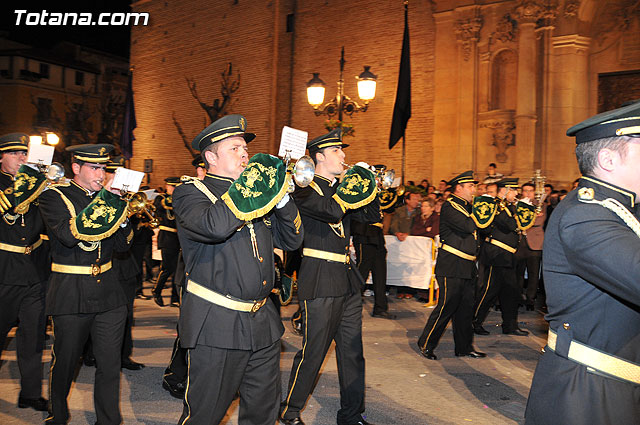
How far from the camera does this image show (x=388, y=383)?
6359mm

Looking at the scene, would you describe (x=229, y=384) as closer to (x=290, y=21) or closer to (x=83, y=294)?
(x=83, y=294)

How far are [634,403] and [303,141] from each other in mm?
3066

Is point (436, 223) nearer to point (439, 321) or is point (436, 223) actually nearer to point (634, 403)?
point (439, 321)

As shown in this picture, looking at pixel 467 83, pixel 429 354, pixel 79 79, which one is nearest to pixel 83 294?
pixel 429 354

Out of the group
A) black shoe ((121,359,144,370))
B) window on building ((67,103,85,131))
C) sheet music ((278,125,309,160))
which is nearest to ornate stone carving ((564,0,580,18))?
sheet music ((278,125,309,160))

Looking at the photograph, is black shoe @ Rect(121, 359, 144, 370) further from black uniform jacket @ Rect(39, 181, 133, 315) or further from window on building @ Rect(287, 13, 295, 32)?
Answer: window on building @ Rect(287, 13, 295, 32)

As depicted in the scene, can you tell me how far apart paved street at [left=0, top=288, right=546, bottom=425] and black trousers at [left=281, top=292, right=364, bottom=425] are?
1.14 ft

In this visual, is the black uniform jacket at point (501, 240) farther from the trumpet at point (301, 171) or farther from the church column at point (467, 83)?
the church column at point (467, 83)

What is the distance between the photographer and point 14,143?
5.91 meters

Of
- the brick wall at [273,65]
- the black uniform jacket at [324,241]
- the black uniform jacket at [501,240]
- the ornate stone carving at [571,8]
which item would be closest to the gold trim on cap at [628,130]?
the black uniform jacket at [324,241]

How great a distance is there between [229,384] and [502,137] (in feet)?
43.6

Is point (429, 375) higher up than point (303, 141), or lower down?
lower down

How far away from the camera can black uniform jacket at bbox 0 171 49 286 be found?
18.0ft

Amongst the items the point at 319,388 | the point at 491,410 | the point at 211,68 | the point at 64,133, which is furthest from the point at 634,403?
the point at 64,133
